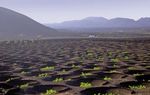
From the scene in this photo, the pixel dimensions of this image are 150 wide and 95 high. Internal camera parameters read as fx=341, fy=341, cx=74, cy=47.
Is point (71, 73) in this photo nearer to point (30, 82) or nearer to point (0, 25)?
point (30, 82)

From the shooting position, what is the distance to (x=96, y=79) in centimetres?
1360

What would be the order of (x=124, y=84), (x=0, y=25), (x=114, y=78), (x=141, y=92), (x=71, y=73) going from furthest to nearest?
(x=0, y=25) → (x=71, y=73) → (x=114, y=78) → (x=124, y=84) → (x=141, y=92)

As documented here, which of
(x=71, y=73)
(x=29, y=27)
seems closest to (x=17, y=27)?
(x=29, y=27)

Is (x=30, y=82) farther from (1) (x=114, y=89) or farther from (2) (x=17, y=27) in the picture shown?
(2) (x=17, y=27)

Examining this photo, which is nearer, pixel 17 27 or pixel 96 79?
pixel 96 79

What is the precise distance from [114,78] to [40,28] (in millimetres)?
100970

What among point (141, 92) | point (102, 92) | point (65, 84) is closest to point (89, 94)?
point (102, 92)

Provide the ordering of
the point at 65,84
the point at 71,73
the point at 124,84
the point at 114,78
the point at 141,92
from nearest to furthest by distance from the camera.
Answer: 1. the point at 141,92
2. the point at 124,84
3. the point at 65,84
4. the point at 114,78
5. the point at 71,73

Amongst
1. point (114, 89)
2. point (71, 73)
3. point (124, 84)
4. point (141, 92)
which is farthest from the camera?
point (71, 73)

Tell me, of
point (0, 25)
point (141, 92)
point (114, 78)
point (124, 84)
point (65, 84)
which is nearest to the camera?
point (141, 92)

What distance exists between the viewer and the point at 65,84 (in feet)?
42.9

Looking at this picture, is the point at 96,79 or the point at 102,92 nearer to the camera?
the point at 102,92

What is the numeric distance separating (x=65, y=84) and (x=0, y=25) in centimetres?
9745

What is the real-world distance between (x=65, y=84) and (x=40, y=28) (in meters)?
102
